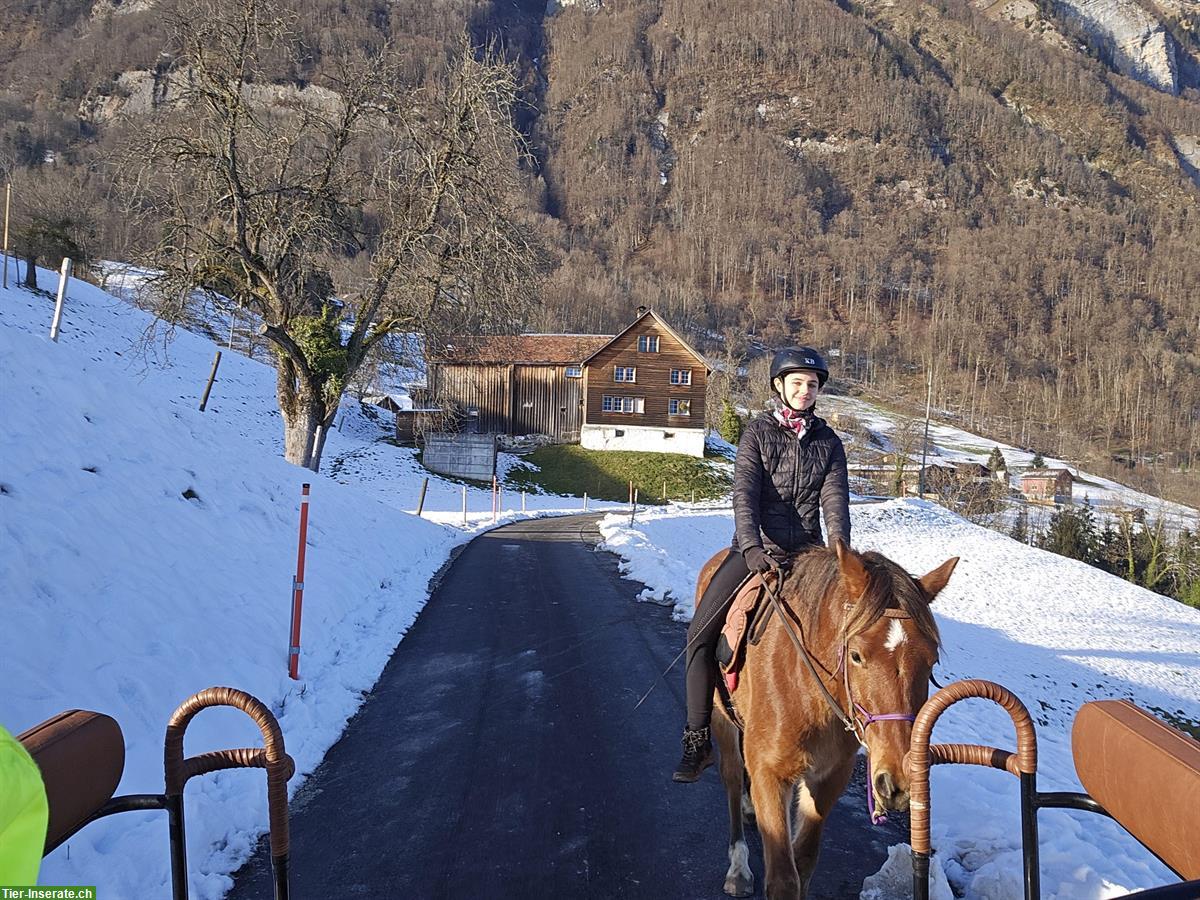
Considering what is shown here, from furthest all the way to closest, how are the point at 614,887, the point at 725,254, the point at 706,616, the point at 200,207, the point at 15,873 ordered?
the point at 725,254 → the point at 200,207 → the point at 706,616 → the point at 614,887 → the point at 15,873

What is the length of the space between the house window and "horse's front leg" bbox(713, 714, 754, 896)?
136ft

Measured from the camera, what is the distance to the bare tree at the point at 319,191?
46.6 ft

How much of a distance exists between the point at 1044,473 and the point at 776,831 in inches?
3301

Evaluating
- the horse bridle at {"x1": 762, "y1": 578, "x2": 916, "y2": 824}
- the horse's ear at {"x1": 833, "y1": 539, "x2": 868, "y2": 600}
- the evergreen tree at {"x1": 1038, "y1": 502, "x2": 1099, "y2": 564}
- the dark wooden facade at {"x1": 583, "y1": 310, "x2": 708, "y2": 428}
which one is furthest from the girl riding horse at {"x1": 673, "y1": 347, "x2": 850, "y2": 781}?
the evergreen tree at {"x1": 1038, "y1": 502, "x2": 1099, "y2": 564}

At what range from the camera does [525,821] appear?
13.2 feet

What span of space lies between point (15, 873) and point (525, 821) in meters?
3.42

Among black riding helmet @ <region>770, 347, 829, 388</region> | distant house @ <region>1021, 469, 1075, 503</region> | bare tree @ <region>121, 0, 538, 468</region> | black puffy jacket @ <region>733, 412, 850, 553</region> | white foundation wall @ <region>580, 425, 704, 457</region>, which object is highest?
bare tree @ <region>121, 0, 538, 468</region>

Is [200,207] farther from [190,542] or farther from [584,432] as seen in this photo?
[584,432]

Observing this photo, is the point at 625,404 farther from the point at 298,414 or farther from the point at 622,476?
the point at 298,414

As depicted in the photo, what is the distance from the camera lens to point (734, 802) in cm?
Answer: 368

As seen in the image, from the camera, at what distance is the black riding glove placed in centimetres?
348

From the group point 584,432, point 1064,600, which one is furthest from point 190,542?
point 584,432

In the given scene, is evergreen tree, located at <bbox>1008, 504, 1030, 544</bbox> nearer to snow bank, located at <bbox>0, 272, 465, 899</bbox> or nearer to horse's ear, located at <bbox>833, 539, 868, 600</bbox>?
snow bank, located at <bbox>0, 272, 465, 899</bbox>

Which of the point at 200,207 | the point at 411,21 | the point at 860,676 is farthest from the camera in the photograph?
the point at 411,21
